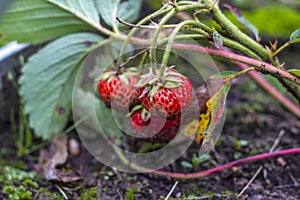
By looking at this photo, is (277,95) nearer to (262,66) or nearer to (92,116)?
(262,66)

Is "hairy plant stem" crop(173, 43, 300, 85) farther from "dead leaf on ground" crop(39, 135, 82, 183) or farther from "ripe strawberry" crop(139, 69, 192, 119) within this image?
"dead leaf on ground" crop(39, 135, 82, 183)

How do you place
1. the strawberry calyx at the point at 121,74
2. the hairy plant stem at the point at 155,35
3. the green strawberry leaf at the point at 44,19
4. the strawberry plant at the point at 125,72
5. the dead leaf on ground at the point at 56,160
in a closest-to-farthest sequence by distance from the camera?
the hairy plant stem at the point at 155,35, the strawberry plant at the point at 125,72, the strawberry calyx at the point at 121,74, the dead leaf on ground at the point at 56,160, the green strawberry leaf at the point at 44,19

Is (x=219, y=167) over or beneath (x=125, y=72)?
beneath

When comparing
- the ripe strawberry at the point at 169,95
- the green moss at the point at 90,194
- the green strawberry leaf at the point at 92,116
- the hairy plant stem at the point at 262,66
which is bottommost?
the green moss at the point at 90,194

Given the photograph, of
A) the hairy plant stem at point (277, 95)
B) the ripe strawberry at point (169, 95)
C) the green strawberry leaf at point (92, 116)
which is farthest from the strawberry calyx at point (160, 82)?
the hairy plant stem at point (277, 95)

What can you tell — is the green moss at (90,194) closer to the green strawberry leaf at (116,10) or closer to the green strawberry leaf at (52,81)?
the green strawberry leaf at (52,81)

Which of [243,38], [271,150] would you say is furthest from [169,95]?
[271,150]

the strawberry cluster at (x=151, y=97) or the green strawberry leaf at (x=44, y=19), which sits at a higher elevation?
the green strawberry leaf at (x=44, y=19)

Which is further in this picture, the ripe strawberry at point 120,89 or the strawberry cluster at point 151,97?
the ripe strawberry at point 120,89
